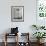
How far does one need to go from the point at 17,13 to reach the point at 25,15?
382mm

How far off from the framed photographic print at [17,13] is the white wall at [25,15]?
0.14 metres

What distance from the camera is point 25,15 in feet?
22.4

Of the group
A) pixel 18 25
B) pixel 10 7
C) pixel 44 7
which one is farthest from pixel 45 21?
pixel 10 7

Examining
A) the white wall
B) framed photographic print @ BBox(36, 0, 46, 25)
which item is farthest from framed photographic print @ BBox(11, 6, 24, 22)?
framed photographic print @ BBox(36, 0, 46, 25)

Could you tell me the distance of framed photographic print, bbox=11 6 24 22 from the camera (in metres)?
6.77

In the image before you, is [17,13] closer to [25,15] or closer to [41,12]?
[25,15]

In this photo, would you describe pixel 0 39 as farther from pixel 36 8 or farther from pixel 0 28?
pixel 36 8

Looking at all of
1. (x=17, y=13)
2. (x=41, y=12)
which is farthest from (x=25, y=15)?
(x=41, y=12)

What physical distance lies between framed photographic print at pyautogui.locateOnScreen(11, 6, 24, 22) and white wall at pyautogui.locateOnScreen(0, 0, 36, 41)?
138 mm

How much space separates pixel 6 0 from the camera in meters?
6.74

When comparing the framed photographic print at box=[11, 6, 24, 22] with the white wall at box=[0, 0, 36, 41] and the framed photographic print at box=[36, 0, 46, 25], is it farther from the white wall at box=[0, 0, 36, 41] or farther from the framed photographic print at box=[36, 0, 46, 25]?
the framed photographic print at box=[36, 0, 46, 25]

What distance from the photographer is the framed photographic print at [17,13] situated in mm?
6766

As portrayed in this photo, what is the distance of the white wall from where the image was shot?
676 centimetres

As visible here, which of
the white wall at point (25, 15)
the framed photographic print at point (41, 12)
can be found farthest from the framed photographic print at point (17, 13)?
the framed photographic print at point (41, 12)
